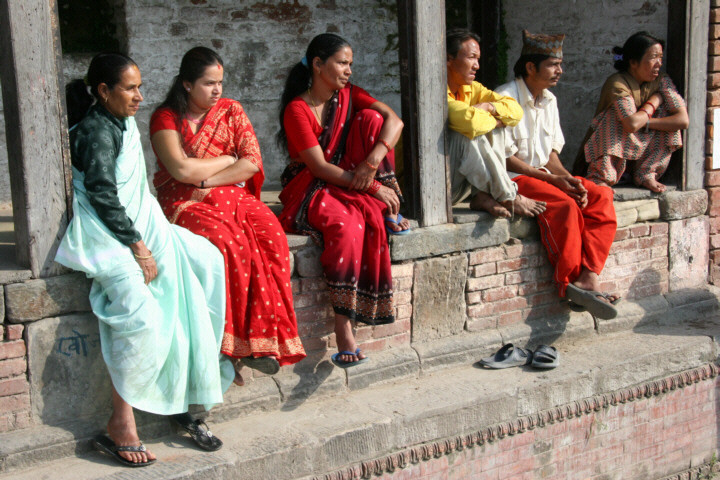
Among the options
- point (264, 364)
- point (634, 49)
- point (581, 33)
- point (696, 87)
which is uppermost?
point (581, 33)

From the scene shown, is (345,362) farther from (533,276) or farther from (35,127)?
(35,127)

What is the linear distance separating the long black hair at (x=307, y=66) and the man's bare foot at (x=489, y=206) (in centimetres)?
119

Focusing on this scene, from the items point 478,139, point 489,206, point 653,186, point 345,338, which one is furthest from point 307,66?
point 653,186

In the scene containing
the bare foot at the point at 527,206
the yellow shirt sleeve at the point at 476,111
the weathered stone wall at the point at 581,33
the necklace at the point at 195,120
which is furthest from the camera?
the weathered stone wall at the point at 581,33

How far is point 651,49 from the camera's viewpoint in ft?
16.8

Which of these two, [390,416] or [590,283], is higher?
[590,283]

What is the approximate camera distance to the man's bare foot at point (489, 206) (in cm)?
447

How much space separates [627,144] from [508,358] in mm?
1807

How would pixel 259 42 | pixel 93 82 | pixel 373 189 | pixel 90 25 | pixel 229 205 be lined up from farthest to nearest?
pixel 259 42 < pixel 90 25 < pixel 373 189 < pixel 229 205 < pixel 93 82

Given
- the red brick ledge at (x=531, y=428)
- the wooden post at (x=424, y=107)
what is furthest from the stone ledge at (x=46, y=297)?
the wooden post at (x=424, y=107)

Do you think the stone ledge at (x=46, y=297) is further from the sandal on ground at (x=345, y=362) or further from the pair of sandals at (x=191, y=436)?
the sandal on ground at (x=345, y=362)

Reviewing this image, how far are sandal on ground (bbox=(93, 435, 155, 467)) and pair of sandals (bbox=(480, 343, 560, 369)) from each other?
201 centimetres

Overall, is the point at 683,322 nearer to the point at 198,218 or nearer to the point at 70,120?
→ the point at 198,218

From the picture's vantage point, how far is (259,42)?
600cm
